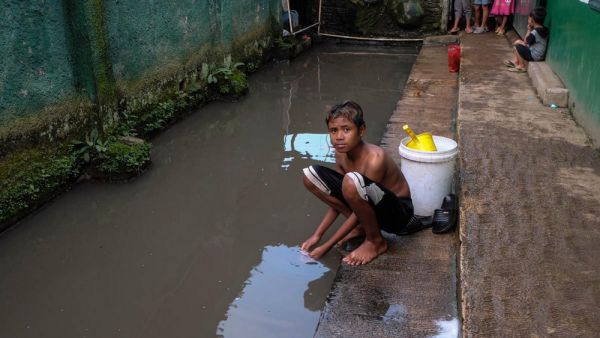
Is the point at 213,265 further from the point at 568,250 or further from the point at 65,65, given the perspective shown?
the point at 65,65

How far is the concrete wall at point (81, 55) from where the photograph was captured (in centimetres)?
475

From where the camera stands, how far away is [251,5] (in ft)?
34.1

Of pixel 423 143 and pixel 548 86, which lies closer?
pixel 423 143

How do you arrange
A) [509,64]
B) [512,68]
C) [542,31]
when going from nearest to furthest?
1. [542,31]
2. [512,68]
3. [509,64]

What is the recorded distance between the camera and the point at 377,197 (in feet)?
11.0

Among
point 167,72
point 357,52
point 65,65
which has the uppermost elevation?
point 65,65

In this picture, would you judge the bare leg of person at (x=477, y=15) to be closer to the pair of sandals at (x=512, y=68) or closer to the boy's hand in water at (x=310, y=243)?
the pair of sandals at (x=512, y=68)

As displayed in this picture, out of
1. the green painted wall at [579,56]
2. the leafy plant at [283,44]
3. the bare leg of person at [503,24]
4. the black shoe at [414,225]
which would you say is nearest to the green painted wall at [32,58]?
the black shoe at [414,225]

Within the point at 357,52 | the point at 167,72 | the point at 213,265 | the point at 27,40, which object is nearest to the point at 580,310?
the point at 213,265

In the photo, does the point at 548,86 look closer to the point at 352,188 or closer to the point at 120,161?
the point at 352,188

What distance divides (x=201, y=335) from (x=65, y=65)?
10.9ft

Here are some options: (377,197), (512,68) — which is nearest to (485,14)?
(512,68)

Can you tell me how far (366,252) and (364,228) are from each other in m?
0.17

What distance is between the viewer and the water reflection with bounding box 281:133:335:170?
5.99 meters
